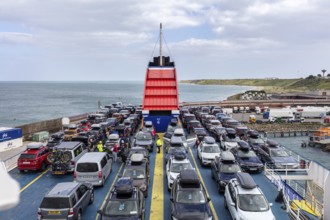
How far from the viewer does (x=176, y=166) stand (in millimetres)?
17328

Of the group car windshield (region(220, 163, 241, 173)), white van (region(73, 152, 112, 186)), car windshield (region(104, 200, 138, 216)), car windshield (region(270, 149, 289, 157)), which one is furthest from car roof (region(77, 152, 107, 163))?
car windshield (region(270, 149, 289, 157))

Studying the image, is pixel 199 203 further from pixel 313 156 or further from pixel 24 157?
pixel 313 156

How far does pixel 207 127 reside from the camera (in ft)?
114

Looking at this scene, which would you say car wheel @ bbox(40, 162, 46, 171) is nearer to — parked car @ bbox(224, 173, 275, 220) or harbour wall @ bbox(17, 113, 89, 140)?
parked car @ bbox(224, 173, 275, 220)

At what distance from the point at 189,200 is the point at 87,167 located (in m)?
6.21

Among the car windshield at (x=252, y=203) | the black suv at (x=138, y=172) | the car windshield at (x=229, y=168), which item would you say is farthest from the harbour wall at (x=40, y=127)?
the car windshield at (x=252, y=203)

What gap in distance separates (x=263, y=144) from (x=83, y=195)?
16.2m

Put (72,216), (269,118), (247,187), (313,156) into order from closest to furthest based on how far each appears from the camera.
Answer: (72,216), (247,187), (313,156), (269,118)

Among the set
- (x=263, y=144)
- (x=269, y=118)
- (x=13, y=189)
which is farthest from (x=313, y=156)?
(x=13, y=189)

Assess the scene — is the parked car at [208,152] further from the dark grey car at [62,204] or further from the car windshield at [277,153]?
the dark grey car at [62,204]

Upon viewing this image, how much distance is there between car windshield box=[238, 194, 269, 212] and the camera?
12477 millimetres

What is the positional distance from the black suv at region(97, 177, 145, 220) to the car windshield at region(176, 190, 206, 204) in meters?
1.62

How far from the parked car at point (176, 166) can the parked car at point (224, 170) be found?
160cm

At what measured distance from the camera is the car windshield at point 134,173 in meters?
15.9
